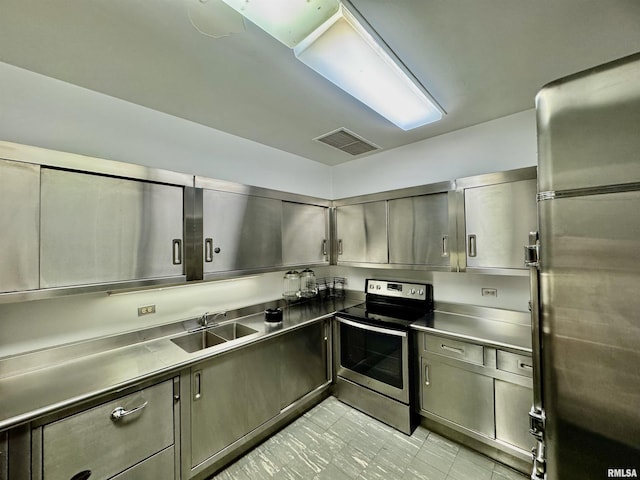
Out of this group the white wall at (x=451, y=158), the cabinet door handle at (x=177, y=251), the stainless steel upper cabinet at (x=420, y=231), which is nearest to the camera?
the cabinet door handle at (x=177, y=251)

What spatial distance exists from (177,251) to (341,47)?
1.58 meters

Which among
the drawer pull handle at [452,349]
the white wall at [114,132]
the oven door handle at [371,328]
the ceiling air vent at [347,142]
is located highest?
the ceiling air vent at [347,142]

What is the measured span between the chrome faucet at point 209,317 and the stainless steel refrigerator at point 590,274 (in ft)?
7.07

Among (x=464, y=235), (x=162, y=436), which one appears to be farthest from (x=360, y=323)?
(x=162, y=436)

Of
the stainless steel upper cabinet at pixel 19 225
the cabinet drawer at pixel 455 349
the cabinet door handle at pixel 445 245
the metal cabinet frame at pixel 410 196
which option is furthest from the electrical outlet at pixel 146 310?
the cabinet door handle at pixel 445 245

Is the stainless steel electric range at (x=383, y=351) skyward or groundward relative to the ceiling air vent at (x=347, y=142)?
groundward

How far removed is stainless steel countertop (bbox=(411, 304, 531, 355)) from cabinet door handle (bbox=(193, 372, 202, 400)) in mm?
1658

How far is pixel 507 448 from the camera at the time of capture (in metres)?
1.72

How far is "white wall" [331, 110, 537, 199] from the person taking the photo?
6.85ft

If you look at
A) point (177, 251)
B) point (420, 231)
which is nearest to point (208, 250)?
point (177, 251)

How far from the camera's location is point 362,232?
9.07ft

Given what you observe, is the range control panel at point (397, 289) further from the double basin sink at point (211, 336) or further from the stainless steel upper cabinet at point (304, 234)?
the double basin sink at point (211, 336)

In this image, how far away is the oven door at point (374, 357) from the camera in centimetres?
213

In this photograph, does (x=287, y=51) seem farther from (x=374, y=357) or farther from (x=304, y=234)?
(x=374, y=357)
